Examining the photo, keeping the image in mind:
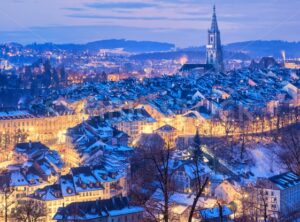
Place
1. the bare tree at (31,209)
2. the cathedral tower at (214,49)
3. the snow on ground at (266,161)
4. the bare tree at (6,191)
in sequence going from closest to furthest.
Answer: the bare tree at (31,209) < the bare tree at (6,191) < the snow on ground at (266,161) < the cathedral tower at (214,49)

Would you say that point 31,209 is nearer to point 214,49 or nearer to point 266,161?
point 266,161

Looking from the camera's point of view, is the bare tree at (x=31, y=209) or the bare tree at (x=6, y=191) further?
the bare tree at (x=6, y=191)

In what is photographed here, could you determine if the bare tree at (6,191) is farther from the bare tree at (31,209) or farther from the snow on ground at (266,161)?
the snow on ground at (266,161)

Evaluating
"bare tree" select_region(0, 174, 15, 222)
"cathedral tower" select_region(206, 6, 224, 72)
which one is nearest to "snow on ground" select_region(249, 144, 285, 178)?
"bare tree" select_region(0, 174, 15, 222)

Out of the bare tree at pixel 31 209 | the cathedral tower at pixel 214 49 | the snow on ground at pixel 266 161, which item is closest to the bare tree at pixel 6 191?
the bare tree at pixel 31 209

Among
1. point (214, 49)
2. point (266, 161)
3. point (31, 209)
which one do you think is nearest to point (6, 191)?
point (31, 209)

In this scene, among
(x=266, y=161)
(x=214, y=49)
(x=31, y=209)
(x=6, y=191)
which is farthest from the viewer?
(x=214, y=49)

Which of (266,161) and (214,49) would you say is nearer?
(266,161)

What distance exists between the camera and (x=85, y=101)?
35.2m

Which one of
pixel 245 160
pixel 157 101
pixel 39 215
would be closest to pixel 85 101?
pixel 157 101

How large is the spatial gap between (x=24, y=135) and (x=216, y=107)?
9512 millimetres

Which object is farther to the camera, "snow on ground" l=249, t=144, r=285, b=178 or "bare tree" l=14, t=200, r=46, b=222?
"snow on ground" l=249, t=144, r=285, b=178

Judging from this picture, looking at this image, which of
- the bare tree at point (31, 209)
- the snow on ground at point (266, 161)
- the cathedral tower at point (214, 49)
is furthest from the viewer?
the cathedral tower at point (214, 49)

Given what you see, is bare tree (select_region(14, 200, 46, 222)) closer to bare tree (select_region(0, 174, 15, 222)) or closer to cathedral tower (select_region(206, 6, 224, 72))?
bare tree (select_region(0, 174, 15, 222))
